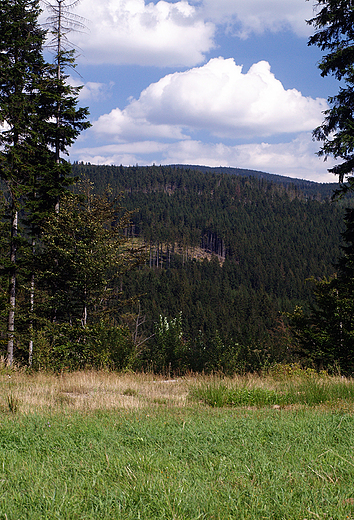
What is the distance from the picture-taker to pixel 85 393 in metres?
6.89

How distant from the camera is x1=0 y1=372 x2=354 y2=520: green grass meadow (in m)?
2.58

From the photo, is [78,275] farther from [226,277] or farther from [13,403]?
[226,277]

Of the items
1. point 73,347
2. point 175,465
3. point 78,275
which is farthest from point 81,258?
point 175,465

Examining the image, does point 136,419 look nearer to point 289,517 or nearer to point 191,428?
point 191,428

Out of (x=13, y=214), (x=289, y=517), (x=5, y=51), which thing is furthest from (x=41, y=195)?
(x=289, y=517)

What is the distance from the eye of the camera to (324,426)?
4.41m

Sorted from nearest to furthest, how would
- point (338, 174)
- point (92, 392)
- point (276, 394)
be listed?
point (276, 394) < point (92, 392) < point (338, 174)

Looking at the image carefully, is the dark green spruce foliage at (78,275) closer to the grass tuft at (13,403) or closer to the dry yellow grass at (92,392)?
the dry yellow grass at (92,392)

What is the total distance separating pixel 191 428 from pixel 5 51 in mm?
17257

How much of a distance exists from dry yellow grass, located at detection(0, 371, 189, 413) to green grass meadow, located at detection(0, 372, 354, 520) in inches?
17.2

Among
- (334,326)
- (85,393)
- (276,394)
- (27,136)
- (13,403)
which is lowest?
(85,393)

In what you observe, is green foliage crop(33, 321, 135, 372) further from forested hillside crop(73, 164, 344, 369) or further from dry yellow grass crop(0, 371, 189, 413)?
forested hillside crop(73, 164, 344, 369)

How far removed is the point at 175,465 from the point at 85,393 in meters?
4.03

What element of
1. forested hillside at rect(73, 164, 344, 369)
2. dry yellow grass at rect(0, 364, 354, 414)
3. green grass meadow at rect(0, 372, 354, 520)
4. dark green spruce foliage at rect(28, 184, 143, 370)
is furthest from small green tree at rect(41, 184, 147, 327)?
forested hillside at rect(73, 164, 344, 369)
